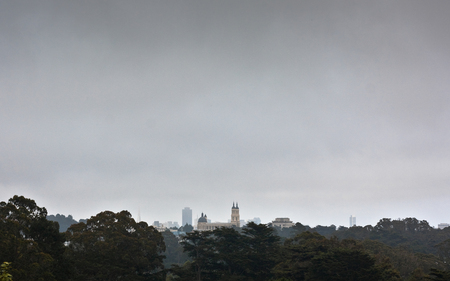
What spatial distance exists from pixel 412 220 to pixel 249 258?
107796 millimetres

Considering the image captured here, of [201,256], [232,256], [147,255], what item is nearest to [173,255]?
[201,256]

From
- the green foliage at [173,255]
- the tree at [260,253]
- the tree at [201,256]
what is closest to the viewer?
the tree at [260,253]

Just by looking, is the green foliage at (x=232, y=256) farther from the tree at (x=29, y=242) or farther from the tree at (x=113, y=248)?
the tree at (x=29, y=242)

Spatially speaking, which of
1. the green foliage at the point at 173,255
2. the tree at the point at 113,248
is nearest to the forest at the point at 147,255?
the tree at the point at 113,248

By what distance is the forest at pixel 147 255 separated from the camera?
30953 mm

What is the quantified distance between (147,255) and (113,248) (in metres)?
6.70

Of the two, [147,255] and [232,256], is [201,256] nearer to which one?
[232,256]

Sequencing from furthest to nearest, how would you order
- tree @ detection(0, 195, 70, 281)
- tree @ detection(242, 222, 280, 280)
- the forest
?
tree @ detection(242, 222, 280, 280) → the forest → tree @ detection(0, 195, 70, 281)

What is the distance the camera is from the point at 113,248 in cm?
4500

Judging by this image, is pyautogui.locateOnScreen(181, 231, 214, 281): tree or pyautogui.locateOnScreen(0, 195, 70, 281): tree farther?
pyautogui.locateOnScreen(181, 231, 214, 281): tree

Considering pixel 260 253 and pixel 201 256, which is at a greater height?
pixel 260 253

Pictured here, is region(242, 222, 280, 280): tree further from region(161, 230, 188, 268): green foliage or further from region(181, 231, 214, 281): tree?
region(161, 230, 188, 268): green foliage

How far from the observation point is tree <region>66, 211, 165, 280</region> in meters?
41.8

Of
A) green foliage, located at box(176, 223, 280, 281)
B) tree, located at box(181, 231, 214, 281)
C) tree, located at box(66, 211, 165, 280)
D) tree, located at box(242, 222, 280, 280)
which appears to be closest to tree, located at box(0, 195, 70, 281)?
tree, located at box(66, 211, 165, 280)
